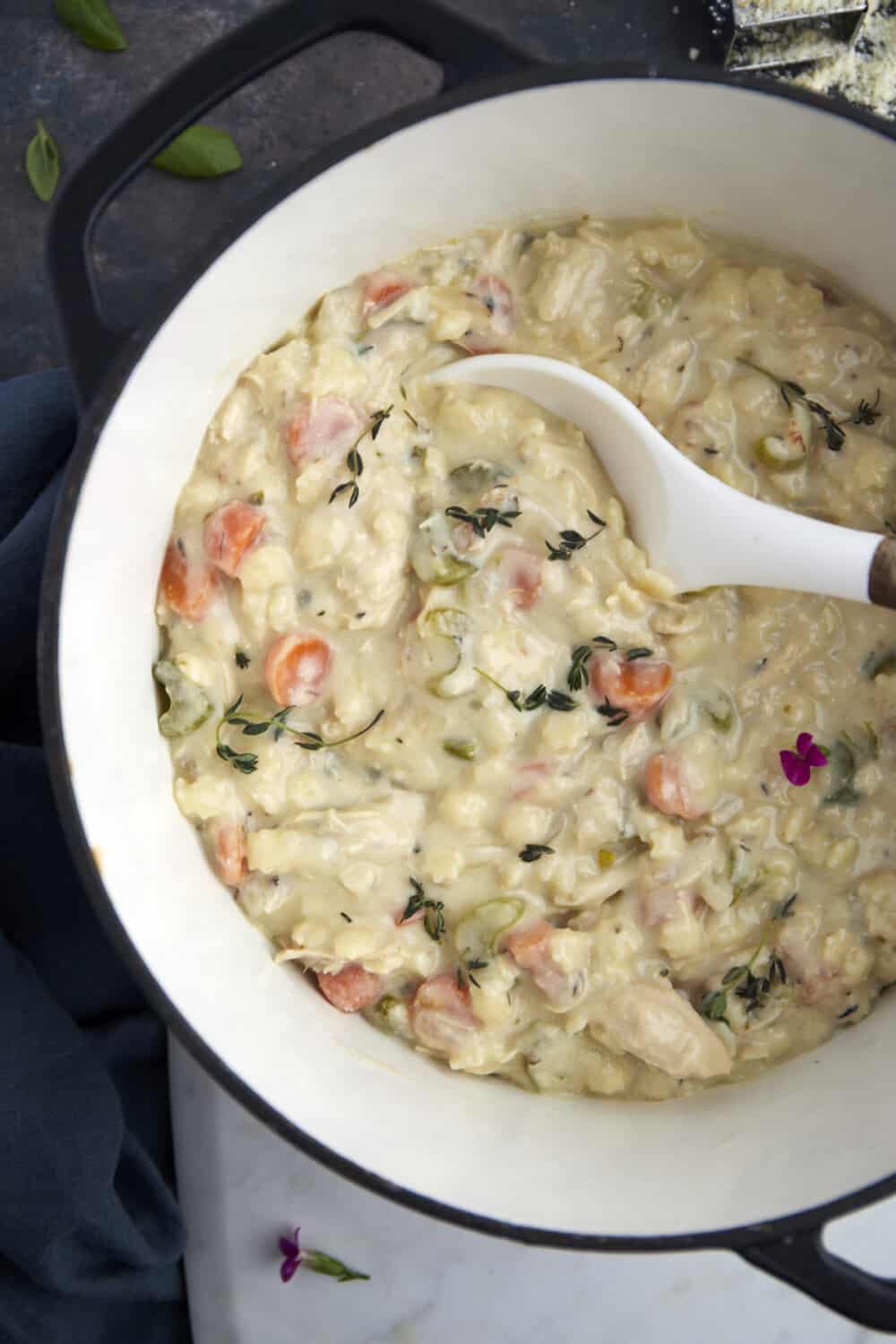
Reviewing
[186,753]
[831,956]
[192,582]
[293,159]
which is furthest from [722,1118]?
[293,159]

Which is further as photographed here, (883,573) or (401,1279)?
(401,1279)

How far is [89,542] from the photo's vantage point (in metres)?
2.06

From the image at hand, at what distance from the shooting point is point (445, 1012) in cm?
228

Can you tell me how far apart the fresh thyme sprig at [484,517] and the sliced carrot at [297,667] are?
302mm

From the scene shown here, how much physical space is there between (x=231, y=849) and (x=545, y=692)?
59 cm

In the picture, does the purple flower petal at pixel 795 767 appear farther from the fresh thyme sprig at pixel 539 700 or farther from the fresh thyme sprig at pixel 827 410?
the fresh thyme sprig at pixel 827 410

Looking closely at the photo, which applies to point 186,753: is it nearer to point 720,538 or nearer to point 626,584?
point 626,584

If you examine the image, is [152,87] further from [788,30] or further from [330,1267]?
[330,1267]

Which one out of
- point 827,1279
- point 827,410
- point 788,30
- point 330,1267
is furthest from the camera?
point 788,30

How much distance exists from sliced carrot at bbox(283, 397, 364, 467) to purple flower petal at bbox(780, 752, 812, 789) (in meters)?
0.88

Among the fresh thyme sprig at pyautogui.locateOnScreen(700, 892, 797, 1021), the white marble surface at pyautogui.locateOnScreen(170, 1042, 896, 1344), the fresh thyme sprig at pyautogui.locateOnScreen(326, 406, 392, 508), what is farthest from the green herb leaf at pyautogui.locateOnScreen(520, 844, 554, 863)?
the white marble surface at pyautogui.locateOnScreen(170, 1042, 896, 1344)

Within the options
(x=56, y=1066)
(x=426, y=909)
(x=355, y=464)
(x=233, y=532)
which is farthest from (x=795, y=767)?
(x=56, y=1066)

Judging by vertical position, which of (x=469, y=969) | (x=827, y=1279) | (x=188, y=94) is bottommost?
(x=469, y=969)

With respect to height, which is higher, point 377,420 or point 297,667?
point 377,420
